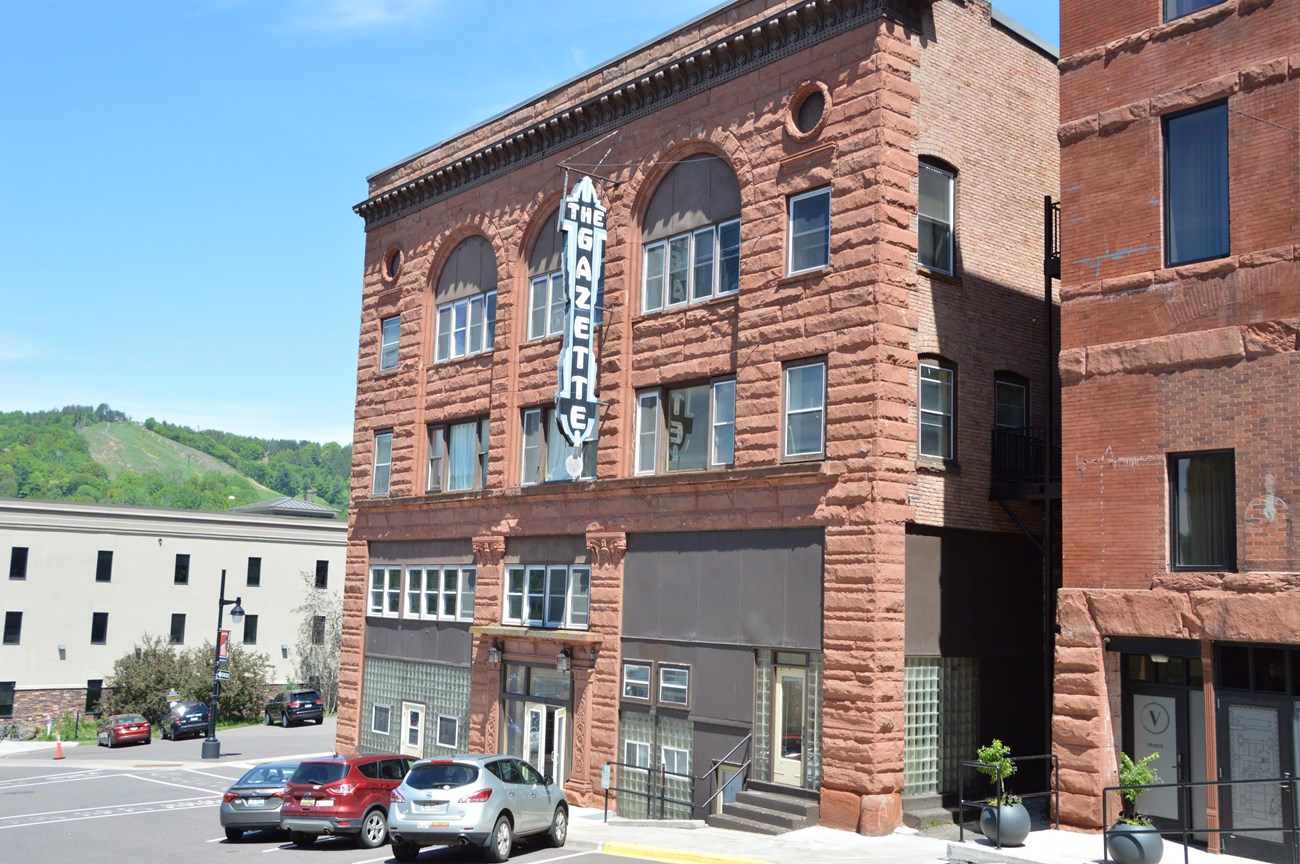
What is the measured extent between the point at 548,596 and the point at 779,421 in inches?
350

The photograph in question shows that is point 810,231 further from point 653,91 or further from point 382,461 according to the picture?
point 382,461

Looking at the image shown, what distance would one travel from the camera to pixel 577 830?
2494cm

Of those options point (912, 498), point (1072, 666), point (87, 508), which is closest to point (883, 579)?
point (912, 498)

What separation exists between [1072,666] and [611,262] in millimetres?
14641

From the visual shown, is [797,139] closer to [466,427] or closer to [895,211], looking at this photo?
[895,211]

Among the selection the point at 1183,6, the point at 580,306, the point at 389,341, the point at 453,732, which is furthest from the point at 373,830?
the point at 1183,6

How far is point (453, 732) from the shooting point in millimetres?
34312

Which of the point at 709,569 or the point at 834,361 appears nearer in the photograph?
the point at 834,361

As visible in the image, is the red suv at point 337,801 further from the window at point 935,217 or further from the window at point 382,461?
the window at point 382,461

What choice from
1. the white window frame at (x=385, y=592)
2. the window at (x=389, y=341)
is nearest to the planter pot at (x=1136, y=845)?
the white window frame at (x=385, y=592)

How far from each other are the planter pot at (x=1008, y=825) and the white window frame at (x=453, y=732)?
57.8 feet

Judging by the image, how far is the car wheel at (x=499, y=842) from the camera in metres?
20.5

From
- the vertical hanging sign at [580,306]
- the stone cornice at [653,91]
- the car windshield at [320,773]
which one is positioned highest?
the stone cornice at [653,91]

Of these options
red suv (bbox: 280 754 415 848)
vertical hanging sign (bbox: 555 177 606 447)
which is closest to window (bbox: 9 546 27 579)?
vertical hanging sign (bbox: 555 177 606 447)
